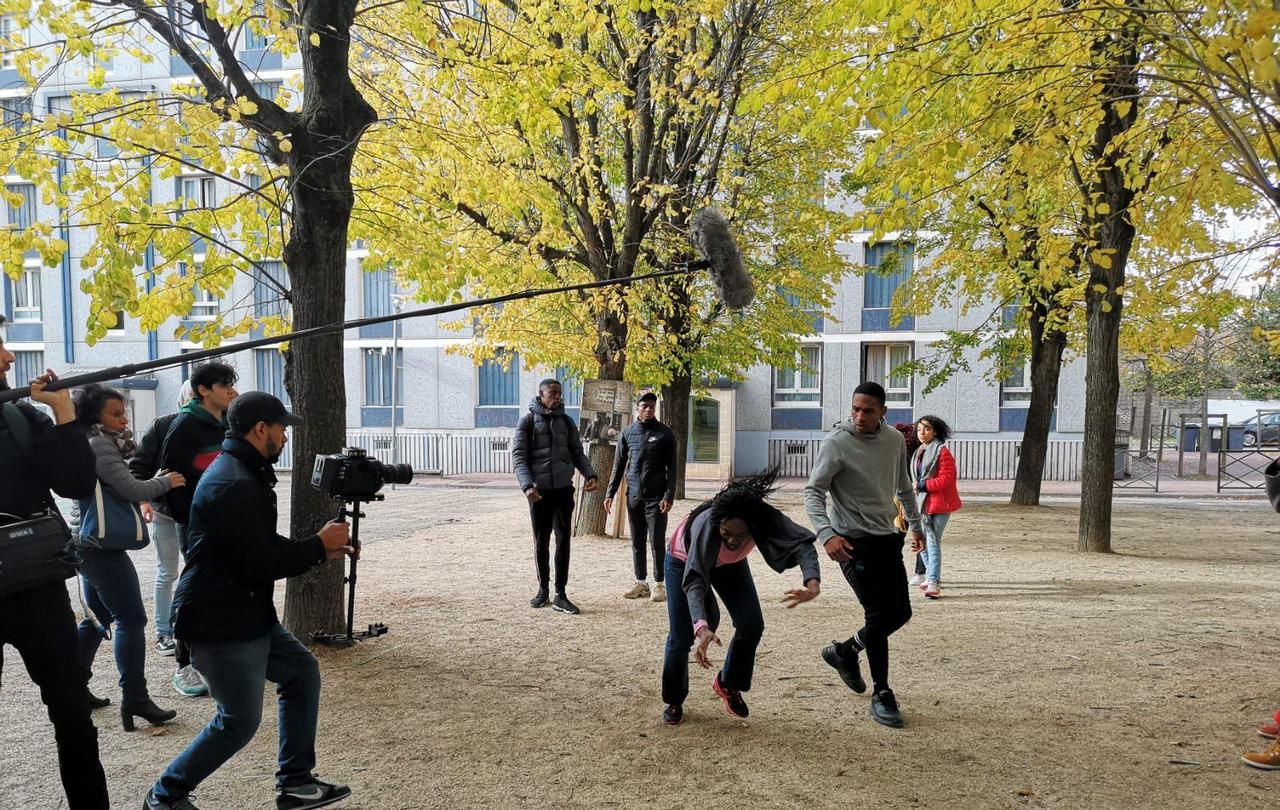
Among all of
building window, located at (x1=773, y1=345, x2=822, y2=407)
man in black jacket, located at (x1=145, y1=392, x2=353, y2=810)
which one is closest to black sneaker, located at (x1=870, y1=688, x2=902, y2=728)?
man in black jacket, located at (x1=145, y1=392, x2=353, y2=810)

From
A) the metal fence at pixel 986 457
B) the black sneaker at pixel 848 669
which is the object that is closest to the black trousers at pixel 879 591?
the black sneaker at pixel 848 669

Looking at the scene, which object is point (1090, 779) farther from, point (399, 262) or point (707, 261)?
point (399, 262)

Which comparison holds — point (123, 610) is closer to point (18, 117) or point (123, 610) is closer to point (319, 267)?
point (319, 267)

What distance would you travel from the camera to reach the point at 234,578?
300 centimetres

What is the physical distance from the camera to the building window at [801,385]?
24.3 meters

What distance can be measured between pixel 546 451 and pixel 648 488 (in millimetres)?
1055

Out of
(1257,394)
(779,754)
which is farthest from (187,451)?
(1257,394)

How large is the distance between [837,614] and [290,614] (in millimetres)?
4501

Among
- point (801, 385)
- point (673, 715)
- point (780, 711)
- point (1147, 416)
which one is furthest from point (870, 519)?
point (1147, 416)

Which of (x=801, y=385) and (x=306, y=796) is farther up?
(x=801, y=385)

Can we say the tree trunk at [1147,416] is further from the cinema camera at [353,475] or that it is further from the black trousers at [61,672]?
the black trousers at [61,672]

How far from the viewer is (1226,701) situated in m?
4.73

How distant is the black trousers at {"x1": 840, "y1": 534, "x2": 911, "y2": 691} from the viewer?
14.6 feet

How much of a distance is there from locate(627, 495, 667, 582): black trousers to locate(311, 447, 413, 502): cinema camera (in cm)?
319
